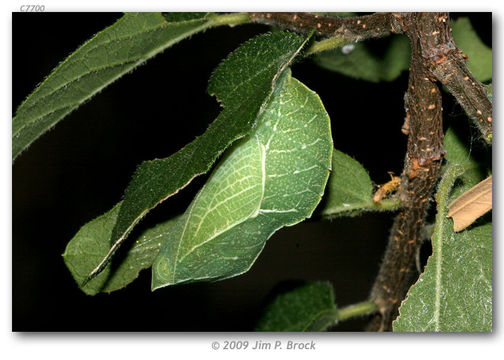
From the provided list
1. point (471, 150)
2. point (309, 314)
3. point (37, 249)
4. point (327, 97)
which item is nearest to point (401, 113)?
point (327, 97)

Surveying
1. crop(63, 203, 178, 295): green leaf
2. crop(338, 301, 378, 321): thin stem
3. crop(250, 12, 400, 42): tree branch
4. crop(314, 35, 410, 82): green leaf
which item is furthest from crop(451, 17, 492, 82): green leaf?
crop(63, 203, 178, 295): green leaf

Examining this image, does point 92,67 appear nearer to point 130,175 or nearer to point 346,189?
point 346,189

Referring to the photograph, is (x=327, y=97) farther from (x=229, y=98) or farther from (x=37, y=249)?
(x=37, y=249)

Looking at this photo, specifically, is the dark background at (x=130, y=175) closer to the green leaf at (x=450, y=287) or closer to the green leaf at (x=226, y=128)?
the green leaf at (x=450, y=287)

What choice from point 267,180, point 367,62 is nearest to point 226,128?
point 267,180

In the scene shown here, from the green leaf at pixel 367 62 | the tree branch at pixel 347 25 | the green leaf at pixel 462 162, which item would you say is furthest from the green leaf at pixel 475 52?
the tree branch at pixel 347 25

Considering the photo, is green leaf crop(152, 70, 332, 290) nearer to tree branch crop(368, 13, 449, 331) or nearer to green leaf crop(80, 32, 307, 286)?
green leaf crop(80, 32, 307, 286)
